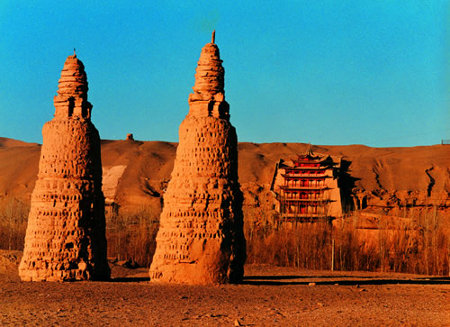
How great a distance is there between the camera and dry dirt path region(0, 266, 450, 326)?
1124 centimetres

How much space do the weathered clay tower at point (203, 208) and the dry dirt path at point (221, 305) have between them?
57 centimetres

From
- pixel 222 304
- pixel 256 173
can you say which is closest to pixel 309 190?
pixel 256 173

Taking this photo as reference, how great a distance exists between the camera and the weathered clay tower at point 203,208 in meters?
15.2

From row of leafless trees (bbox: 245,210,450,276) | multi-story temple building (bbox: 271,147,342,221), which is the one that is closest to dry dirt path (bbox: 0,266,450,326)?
row of leafless trees (bbox: 245,210,450,276)

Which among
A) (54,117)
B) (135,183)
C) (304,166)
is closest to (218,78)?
(54,117)

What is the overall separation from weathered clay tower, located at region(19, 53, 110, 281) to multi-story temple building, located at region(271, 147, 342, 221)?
1975cm

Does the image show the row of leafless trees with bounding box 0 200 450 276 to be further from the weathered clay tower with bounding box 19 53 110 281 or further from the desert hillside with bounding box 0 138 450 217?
the desert hillside with bounding box 0 138 450 217

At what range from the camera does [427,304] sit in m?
13.6

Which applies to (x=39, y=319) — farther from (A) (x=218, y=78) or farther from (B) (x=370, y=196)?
(B) (x=370, y=196)

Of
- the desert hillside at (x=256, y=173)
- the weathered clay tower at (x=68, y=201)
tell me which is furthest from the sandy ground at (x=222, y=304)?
the desert hillside at (x=256, y=173)

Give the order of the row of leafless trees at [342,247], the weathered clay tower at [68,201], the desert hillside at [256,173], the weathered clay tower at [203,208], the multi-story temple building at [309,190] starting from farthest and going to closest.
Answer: the desert hillside at [256,173] → the multi-story temple building at [309,190] → the row of leafless trees at [342,247] → the weathered clay tower at [68,201] → the weathered clay tower at [203,208]

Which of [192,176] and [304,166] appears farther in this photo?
[304,166]

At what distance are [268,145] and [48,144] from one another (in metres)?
60.9

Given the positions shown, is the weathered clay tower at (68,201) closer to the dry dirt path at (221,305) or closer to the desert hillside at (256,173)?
the dry dirt path at (221,305)
